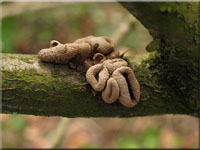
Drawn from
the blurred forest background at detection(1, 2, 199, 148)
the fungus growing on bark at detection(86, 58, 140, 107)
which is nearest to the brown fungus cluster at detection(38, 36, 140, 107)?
the fungus growing on bark at detection(86, 58, 140, 107)

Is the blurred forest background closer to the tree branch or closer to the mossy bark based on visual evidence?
the mossy bark

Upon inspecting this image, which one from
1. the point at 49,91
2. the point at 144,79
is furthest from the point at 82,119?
the point at 49,91

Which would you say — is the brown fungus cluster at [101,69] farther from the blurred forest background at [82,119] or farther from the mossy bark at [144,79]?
the blurred forest background at [82,119]

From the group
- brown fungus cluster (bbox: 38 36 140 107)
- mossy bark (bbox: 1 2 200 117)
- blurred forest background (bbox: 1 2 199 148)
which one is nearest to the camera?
mossy bark (bbox: 1 2 200 117)

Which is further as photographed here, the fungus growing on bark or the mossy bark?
the fungus growing on bark

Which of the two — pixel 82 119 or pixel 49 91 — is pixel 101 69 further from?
pixel 82 119

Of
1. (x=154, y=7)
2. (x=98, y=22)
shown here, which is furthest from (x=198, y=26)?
(x=98, y=22)
